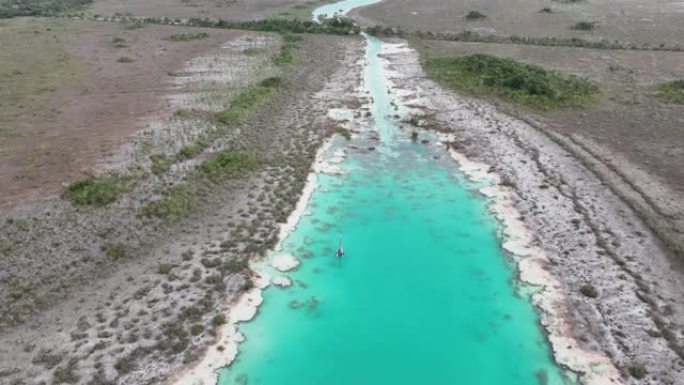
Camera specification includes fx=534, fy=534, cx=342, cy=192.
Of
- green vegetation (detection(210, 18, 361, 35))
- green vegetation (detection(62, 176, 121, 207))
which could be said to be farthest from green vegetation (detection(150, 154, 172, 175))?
green vegetation (detection(210, 18, 361, 35))

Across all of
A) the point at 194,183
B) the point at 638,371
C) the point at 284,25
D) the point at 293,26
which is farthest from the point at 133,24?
the point at 638,371

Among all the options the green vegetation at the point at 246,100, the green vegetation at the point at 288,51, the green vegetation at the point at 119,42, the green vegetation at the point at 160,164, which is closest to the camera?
the green vegetation at the point at 160,164

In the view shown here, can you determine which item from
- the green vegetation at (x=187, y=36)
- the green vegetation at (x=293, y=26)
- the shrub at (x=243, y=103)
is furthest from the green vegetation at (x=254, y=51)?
the shrub at (x=243, y=103)

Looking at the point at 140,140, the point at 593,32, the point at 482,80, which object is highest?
the point at 593,32

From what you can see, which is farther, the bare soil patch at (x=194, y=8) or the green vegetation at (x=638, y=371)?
the bare soil patch at (x=194, y=8)

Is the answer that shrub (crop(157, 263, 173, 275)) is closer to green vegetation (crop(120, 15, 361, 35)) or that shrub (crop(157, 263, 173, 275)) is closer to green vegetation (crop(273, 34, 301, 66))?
green vegetation (crop(273, 34, 301, 66))

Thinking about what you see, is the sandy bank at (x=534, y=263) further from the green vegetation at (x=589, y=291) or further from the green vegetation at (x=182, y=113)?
the green vegetation at (x=182, y=113)

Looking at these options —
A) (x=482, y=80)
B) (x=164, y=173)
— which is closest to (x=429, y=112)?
(x=482, y=80)

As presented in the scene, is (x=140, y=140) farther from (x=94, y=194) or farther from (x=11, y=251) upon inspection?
(x=11, y=251)
